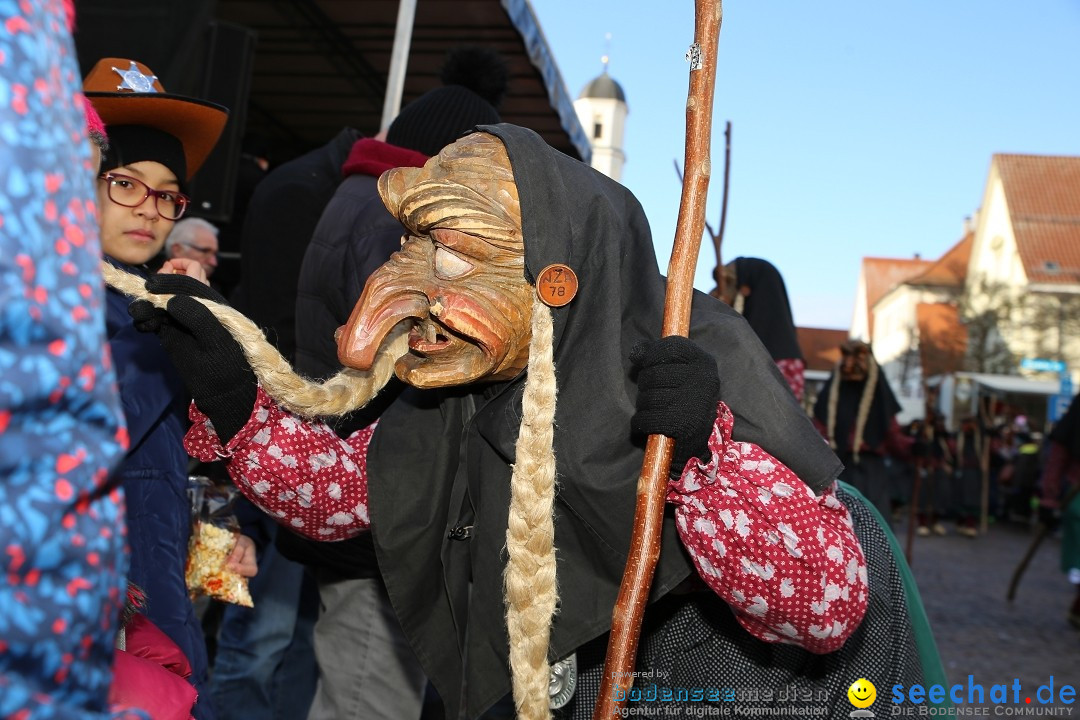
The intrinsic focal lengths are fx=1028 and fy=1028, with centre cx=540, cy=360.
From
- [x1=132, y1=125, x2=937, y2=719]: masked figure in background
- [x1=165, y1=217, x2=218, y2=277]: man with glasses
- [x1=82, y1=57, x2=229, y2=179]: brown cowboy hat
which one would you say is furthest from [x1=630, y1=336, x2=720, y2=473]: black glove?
[x1=165, y1=217, x2=218, y2=277]: man with glasses

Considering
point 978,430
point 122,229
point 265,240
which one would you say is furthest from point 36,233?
point 978,430

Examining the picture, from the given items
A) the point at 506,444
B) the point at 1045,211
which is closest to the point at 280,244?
the point at 506,444

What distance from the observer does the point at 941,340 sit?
4575 centimetres

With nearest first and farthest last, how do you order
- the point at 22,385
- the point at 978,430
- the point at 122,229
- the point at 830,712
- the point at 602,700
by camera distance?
1. the point at 22,385
2. the point at 602,700
3. the point at 830,712
4. the point at 122,229
5. the point at 978,430

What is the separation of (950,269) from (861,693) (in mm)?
60441

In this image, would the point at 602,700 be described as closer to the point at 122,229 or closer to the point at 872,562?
the point at 872,562

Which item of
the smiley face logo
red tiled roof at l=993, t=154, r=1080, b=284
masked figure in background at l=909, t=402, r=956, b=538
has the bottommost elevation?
masked figure in background at l=909, t=402, r=956, b=538

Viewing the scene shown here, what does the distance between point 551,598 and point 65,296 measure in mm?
1274

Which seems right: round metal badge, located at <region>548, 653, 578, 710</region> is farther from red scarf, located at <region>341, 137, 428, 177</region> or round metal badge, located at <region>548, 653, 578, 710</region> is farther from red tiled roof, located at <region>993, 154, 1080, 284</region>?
red tiled roof, located at <region>993, 154, 1080, 284</region>

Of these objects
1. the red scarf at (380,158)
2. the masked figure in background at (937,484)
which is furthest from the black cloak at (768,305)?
the masked figure in background at (937,484)

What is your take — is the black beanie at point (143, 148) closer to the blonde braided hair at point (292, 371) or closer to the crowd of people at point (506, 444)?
the crowd of people at point (506, 444)

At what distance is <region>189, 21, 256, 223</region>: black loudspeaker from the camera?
4973 millimetres

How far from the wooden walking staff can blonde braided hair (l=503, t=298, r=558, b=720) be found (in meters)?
0.13

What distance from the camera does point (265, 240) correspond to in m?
3.66
